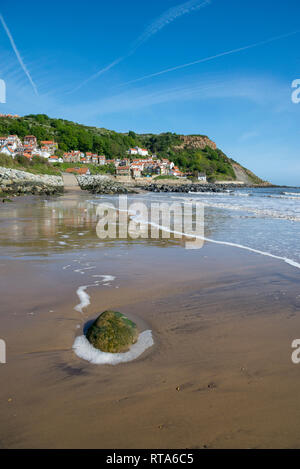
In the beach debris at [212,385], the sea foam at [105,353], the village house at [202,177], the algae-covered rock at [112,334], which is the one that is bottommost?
the beach debris at [212,385]

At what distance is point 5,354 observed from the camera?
Answer: 10.8ft

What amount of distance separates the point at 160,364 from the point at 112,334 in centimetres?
70

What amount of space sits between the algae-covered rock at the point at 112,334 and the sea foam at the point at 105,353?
0.18 feet

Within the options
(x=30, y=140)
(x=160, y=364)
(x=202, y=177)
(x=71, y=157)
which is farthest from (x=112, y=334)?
(x=202, y=177)

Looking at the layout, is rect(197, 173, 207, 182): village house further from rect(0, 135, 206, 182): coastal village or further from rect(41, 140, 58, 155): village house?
rect(41, 140, 58, 155): village house

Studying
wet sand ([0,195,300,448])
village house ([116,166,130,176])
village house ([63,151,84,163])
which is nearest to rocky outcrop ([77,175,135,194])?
wet sand ([0,195,300,448])

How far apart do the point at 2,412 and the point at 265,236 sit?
34.0 ft

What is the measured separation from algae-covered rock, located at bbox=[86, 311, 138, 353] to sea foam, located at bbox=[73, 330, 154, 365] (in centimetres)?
6

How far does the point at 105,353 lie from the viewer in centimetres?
335

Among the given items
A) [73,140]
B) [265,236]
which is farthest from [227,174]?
[265,236]

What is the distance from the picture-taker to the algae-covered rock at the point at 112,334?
342cm

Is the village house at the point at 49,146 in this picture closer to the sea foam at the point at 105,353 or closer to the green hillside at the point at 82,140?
the green hillside at the point at 82,140

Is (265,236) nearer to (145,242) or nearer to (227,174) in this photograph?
(145,242)

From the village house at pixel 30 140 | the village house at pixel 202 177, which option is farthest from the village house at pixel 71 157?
the village house at pixel 202 177
